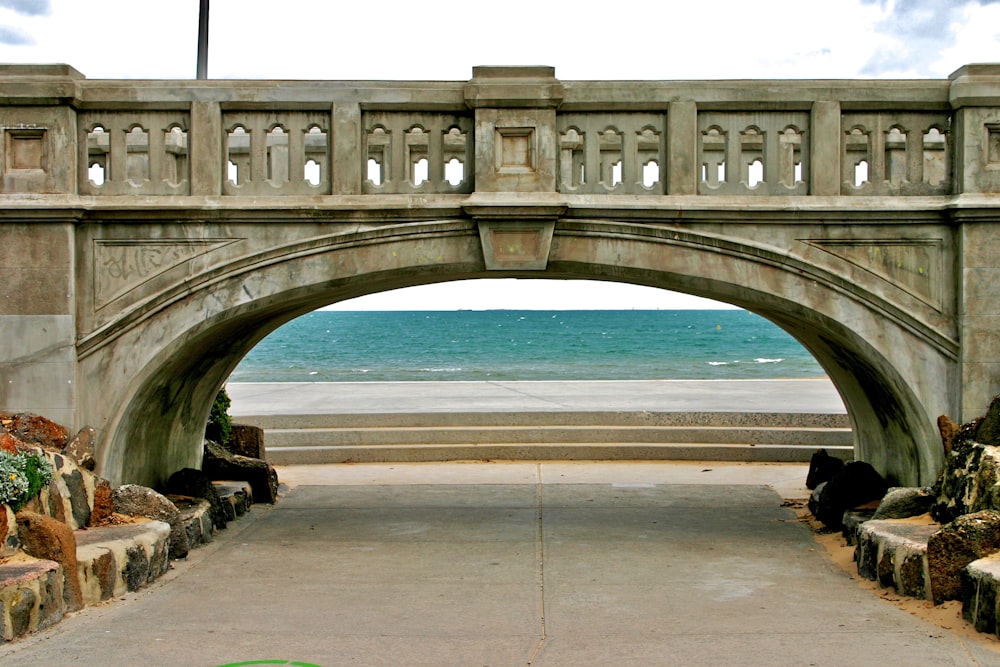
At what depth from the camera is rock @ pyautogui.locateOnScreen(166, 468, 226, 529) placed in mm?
10938

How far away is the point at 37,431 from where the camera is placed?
30.2 feet

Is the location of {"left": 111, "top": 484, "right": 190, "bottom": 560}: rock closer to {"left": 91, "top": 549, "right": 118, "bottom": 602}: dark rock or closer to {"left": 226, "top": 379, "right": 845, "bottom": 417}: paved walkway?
{"left": 91, "top": 549, "right": 118, "bottom": 602}: dark rock

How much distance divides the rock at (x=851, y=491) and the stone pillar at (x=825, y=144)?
2951 mm

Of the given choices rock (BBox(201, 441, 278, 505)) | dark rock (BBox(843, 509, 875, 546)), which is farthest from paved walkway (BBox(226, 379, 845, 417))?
dark rock (BBox(843, 509, 875, 546))

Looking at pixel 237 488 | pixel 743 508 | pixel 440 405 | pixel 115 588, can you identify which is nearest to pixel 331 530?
pixel 237 488

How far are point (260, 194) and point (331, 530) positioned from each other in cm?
357

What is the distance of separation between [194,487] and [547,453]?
20.5 ft

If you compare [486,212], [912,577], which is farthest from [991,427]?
[486,212]

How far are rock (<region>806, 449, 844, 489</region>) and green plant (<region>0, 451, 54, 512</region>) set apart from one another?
8457 mm

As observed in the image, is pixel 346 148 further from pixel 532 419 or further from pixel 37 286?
pixel 532 419

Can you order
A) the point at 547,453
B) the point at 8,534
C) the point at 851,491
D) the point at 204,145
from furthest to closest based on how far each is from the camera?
the point at 547,453
the point at 851,491
the point at 204,145
the point at 8,534

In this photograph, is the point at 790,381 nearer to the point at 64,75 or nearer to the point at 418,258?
the point at 418,258

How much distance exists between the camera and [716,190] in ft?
31.6

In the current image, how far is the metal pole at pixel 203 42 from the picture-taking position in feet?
47.7
